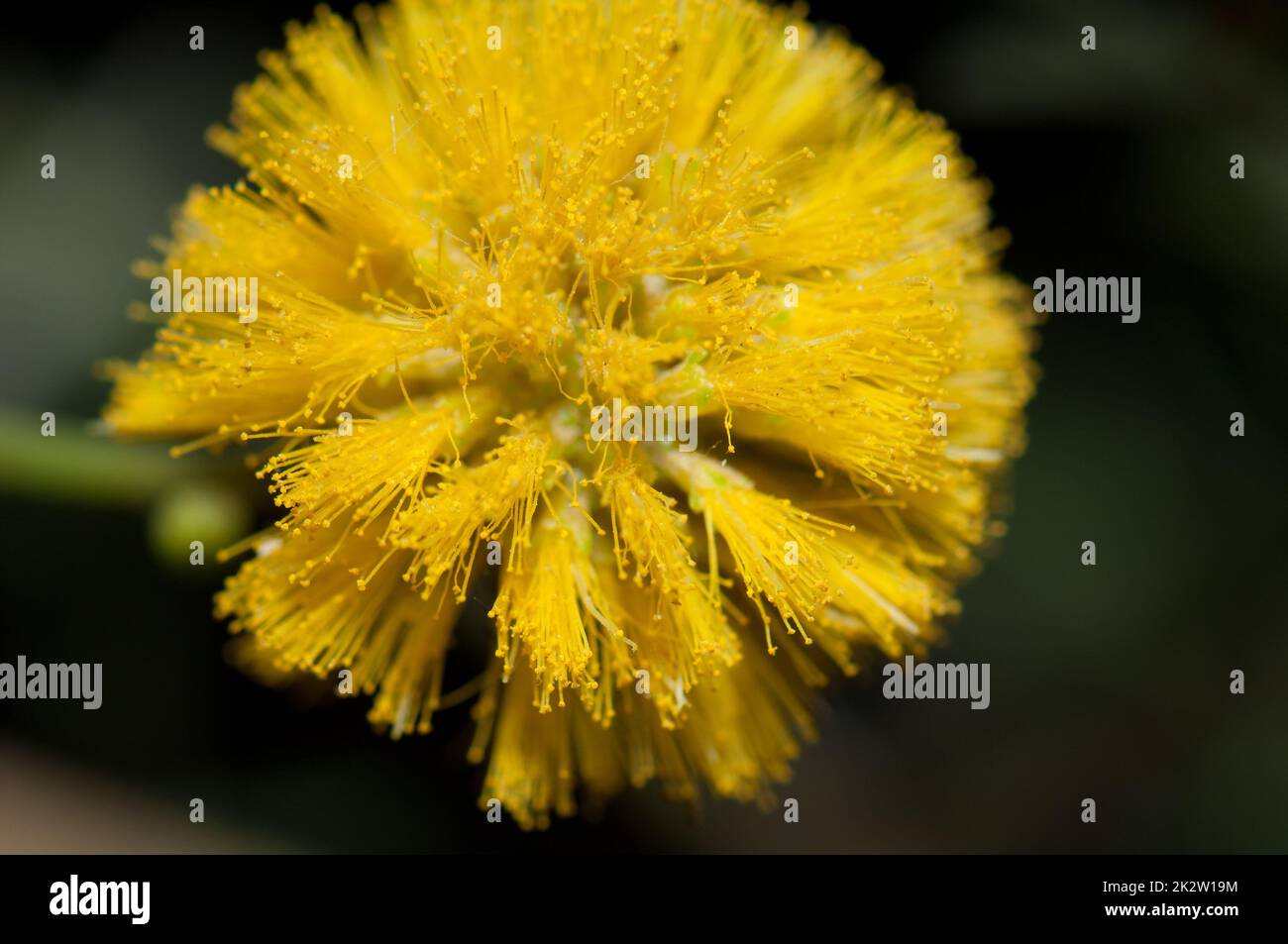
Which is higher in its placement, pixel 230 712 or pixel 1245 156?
pixel 1245 156

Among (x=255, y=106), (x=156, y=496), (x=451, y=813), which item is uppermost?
(x=255, y=106)

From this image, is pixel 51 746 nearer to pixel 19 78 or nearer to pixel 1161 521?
pixel 19 78

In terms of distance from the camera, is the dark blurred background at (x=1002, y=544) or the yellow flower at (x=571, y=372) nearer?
the yellow flower at (x=571, y=372)

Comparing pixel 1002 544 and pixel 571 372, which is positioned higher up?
pixel 571 372

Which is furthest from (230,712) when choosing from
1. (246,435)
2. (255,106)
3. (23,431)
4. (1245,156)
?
(1245,156)

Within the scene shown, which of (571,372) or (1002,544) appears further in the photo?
(1002,544)
